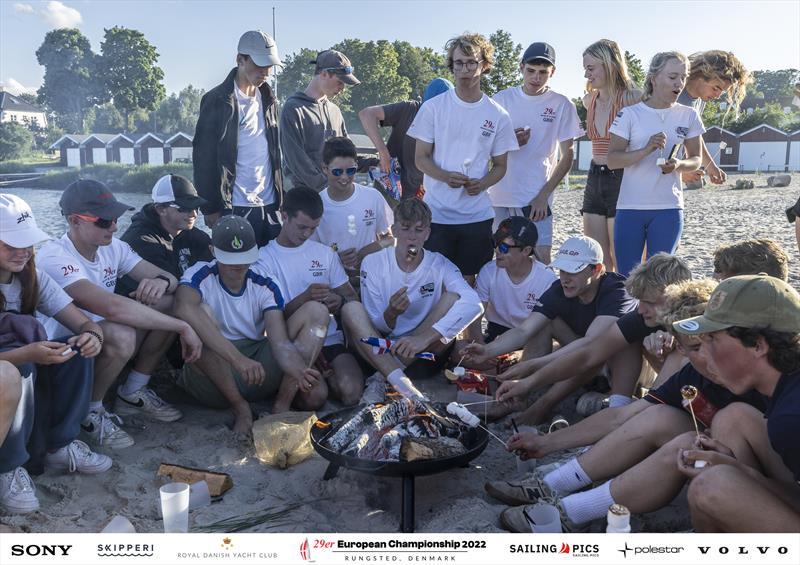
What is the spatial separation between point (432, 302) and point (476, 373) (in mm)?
675

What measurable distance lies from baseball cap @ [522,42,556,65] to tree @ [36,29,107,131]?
1504 cm

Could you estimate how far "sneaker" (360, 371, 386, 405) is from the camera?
Result: 14.6ft

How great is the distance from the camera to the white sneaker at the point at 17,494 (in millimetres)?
3094

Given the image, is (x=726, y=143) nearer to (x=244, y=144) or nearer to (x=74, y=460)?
(x=244, y=144)

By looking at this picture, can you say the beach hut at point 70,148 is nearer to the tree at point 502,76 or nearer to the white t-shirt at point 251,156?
the tree at point 502,76

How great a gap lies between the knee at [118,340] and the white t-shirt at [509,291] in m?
2.55

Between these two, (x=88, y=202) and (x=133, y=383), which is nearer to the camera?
(x=88, y=202)

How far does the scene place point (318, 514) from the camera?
325 cm

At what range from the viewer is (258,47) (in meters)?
5.15

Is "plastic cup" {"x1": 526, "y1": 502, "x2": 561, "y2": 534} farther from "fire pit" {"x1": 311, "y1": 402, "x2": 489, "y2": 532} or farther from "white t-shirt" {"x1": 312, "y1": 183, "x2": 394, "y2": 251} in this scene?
"white t-shirt" {"x1": 312, "y1": 183, "x2": 394, "y2": 251}

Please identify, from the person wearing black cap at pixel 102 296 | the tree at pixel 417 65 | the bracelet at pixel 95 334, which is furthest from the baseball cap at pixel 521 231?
the tree at pixel 417 65

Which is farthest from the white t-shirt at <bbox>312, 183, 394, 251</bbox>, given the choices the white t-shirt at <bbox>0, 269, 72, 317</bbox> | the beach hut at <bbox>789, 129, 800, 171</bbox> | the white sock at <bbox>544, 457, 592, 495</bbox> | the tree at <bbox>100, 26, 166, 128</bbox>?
the beach hut at <bbox>789, 129, 800, 171</bbox>

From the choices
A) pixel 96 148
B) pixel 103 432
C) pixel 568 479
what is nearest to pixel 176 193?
pixel 103 432

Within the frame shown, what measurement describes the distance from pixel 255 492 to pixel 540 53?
399 cm
